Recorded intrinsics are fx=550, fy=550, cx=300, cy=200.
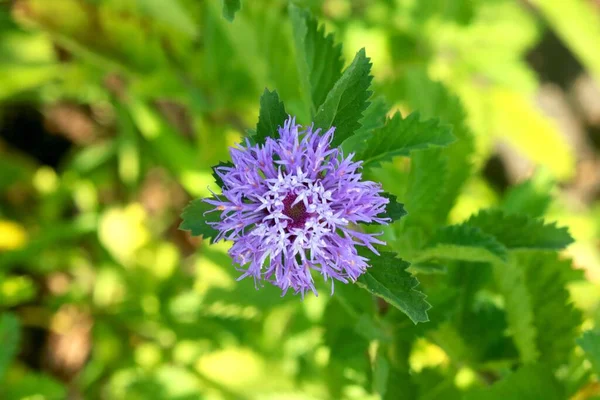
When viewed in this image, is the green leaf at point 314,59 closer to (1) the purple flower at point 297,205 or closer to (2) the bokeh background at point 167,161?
(1) the purple flower at point 297,205

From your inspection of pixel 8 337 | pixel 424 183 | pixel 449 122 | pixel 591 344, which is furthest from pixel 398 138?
pixel 8 337

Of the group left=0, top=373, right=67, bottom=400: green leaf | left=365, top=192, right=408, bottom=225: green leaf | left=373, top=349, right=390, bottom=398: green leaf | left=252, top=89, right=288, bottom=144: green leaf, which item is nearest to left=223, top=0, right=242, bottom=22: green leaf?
left=252, top=89, right=288, bottom=144: green leaf

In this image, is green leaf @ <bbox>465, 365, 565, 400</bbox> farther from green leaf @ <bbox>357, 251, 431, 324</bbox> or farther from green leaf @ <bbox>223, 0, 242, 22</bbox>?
green leaf @ <bbox>223, 0, 242, 22</bbox>

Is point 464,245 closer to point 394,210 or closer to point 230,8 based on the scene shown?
point 394,210

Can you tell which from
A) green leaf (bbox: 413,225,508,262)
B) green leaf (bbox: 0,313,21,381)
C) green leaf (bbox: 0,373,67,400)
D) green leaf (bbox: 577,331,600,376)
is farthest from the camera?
green leaf (bbox: 0,373,67,400)

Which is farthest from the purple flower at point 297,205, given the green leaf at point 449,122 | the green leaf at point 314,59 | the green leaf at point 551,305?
the green leaf at point 551,305

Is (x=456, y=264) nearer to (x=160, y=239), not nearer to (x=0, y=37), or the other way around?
(x=160, y=239)
